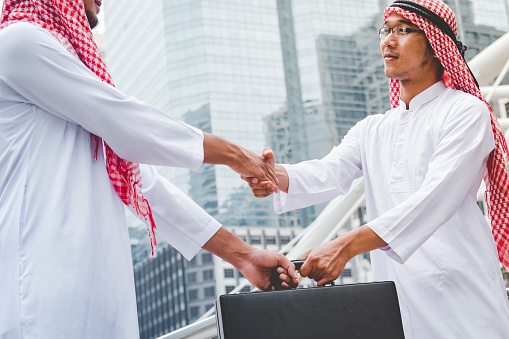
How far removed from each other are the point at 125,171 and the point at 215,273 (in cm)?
6326

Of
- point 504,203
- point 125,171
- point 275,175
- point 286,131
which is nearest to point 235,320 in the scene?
point 125,171

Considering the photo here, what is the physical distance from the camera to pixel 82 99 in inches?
49.7

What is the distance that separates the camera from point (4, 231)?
1.17 meters

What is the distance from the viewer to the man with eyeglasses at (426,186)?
1.59 metres

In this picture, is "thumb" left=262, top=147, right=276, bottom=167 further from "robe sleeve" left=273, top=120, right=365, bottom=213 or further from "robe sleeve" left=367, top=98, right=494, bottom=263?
"robe sleeve" left=367, top=98, right=494, bottom=263

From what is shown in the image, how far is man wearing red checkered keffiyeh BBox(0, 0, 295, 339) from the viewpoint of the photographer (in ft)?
3.75

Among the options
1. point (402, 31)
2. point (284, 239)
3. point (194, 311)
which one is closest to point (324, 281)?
point (402, 31)

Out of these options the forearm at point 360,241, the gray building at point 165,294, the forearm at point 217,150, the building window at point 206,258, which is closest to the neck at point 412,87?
the forearm at point 360,241

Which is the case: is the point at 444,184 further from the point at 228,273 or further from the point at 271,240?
the point at 228,273

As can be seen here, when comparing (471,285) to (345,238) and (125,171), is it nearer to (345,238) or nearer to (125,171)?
(345,238)

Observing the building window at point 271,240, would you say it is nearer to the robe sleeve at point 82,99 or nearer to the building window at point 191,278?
the building window at point 191,278

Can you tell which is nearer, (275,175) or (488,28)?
(275,175)

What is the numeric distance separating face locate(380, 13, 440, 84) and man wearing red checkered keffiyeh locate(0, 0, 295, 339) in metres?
0.78

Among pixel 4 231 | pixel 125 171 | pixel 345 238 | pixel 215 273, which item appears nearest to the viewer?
pixel 4 231
